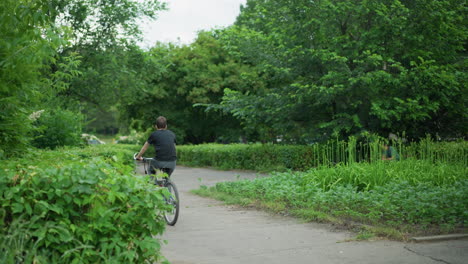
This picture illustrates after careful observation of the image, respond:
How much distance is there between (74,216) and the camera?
4.01 metres

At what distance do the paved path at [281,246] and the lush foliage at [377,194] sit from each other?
1.85 ft

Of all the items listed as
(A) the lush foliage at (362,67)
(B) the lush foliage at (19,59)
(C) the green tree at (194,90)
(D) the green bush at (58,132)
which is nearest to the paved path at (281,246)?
(B) the lush foliage at (19,59)

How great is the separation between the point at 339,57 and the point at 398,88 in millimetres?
2691

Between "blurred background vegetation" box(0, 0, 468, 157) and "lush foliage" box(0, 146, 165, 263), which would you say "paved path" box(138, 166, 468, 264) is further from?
"blurred background vegetation" box(0, 0, 468, 157)

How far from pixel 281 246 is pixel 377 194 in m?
3.13

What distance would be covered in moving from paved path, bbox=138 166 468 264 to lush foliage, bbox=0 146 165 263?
1.85 meters

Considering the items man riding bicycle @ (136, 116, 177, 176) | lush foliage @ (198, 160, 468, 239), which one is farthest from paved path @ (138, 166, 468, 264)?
man riding bicycle @ (136, 116, 177, 176)

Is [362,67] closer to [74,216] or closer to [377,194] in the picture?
[377,194]

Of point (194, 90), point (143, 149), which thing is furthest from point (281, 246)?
point (194, 90)

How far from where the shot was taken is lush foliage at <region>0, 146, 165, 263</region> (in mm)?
3760

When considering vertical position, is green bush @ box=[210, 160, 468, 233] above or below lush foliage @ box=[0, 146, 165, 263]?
below

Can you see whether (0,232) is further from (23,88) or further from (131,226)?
(23,88)

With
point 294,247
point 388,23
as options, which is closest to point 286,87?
point 388,23

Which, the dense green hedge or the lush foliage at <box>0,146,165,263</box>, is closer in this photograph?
the lush foliage at <box>0,146,165,263</box>
